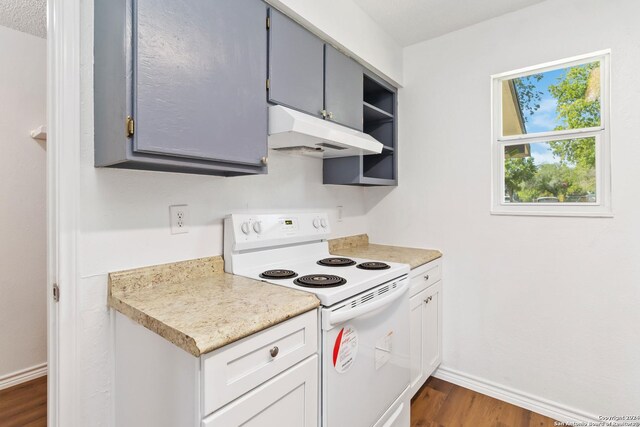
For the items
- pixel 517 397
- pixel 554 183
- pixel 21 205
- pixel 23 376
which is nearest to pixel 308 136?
pixel 554 183

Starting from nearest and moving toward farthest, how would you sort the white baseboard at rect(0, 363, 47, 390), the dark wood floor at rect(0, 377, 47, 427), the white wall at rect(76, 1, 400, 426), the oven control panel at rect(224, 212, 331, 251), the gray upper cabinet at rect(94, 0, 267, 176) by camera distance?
1. the gray upper cabinet at rect(94, 0, 267, 176)
2. the white wall at rect(76, 1, 400, 426)
3. the oven control panel at rect(224, 212, 331, 251)
4. the dark wood floor at rect(0, 377, 47, 427)
5. the white baseboard at rect(0, 363, 47, 390)

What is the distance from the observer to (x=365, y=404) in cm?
142

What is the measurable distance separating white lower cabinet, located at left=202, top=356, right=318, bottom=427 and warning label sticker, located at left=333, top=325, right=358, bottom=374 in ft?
0.36

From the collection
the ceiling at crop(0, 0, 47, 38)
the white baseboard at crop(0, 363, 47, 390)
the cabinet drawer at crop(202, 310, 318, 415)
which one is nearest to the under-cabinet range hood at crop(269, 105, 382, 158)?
the cabinet drawer at crop(202, 310, 318, 415)

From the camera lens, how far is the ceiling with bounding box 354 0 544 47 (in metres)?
1.95

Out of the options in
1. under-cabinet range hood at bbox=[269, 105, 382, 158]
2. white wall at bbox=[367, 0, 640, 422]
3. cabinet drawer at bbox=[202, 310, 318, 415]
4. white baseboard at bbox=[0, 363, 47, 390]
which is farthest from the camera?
white baseboard at bbox=[0, 363, 47, 390]

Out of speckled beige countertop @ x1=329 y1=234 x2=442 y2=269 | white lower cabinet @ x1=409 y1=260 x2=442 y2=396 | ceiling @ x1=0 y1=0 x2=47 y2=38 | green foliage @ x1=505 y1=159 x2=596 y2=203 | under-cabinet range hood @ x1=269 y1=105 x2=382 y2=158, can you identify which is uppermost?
ceiling @ x1=0 y1=0 x2=47 y2=38

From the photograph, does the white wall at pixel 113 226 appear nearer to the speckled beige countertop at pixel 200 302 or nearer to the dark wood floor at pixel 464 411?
the speckled beige countertop at pixel 200 302

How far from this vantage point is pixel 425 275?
6.77ft

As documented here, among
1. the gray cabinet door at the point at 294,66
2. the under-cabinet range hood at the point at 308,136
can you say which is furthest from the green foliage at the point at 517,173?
the gray cabinet door at the point at 294,66

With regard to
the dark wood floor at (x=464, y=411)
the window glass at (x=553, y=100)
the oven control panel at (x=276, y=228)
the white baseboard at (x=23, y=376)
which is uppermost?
the window glass at (x=553, y=100)

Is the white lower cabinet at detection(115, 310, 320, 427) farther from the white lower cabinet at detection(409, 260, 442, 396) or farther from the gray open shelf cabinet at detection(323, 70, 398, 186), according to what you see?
the gray open shelf cabinet at detection(323, 70, 398, 186)

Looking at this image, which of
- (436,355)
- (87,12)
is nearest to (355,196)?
(436,355)

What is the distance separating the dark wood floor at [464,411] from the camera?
186cm
